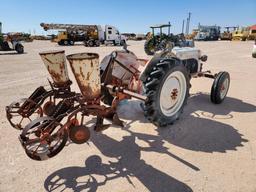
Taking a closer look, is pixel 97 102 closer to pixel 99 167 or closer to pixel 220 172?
pixel 99 167

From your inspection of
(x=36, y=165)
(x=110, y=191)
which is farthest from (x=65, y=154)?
(x=110, y=191)

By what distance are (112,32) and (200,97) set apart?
23.6 metres

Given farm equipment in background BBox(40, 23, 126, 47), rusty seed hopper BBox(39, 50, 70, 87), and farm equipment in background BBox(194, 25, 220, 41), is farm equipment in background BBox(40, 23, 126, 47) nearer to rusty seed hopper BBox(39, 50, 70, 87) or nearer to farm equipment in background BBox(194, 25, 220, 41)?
farm equipment in background BBox(194, 25, 220, 41)

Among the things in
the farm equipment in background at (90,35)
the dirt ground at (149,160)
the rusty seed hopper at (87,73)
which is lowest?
the dirt ground at (149,160)

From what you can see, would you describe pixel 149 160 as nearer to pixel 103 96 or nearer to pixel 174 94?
pixel 103 96

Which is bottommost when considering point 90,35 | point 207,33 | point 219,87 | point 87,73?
point 219,87

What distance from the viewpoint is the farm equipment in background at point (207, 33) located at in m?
38.6

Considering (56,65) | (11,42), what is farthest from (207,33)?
(56,65)

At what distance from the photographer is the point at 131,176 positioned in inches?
105

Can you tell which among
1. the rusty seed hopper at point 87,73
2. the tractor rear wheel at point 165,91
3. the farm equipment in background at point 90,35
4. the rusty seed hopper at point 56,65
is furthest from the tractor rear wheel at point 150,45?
the rusty seed hopper at point 87,73

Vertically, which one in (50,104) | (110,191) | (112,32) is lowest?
(110,191)

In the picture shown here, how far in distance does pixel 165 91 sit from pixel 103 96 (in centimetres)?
96

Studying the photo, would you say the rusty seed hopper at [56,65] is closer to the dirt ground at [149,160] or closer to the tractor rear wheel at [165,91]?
the dirt ground at [149,160]

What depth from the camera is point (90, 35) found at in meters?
27.4
